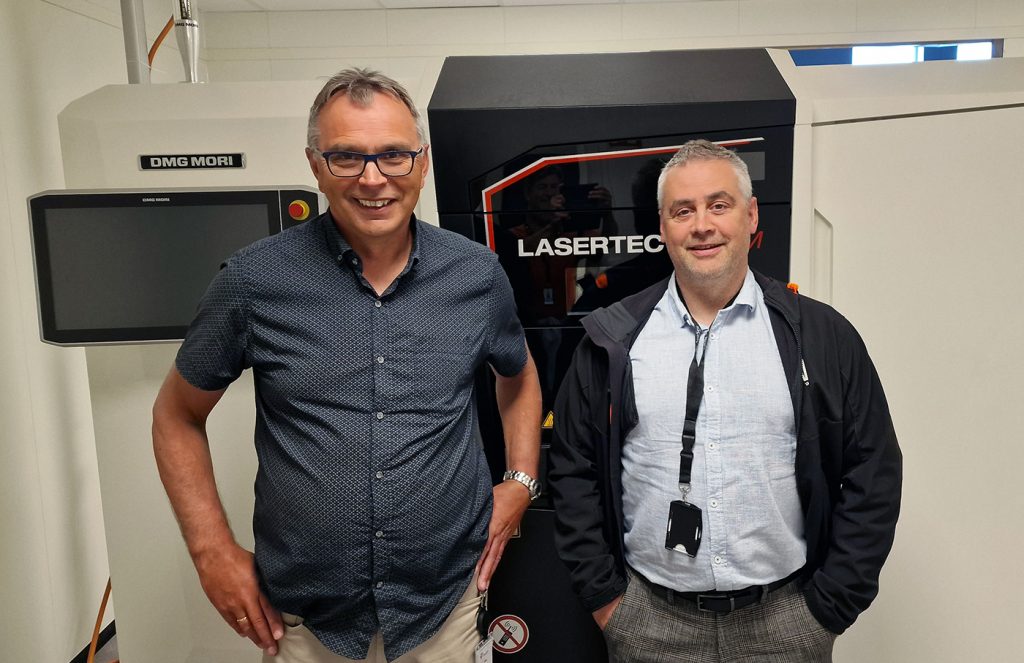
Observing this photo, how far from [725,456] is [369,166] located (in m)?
0.71

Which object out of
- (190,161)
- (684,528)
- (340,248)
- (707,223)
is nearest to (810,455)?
(684,528)

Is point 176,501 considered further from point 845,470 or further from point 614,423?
point 845,470

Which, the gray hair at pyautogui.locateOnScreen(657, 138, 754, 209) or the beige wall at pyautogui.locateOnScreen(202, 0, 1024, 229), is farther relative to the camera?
the beige wall at pyautogui.locateOnScreen(202, 0, 1024, 229)

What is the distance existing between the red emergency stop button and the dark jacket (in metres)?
0.61

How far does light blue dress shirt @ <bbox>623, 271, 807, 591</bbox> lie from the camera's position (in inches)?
44.1

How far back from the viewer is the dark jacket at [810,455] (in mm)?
1130

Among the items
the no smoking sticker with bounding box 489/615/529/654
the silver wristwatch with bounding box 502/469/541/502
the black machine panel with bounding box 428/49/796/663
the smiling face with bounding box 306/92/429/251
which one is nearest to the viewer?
the smiling face with bounding box 306/92/429/251

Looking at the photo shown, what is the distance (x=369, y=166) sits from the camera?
40.5 inches

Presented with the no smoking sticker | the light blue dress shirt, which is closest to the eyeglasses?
the light blue dress shirt

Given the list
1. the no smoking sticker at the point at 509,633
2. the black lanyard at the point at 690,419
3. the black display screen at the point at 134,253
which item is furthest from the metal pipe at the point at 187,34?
the no smoking sticker at the point at 509,633

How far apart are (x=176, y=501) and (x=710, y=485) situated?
2.81ft

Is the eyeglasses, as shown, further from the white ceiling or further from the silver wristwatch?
the white ceiling

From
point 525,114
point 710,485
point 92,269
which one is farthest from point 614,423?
point 92,269

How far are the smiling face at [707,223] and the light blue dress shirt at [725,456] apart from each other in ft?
0.24
